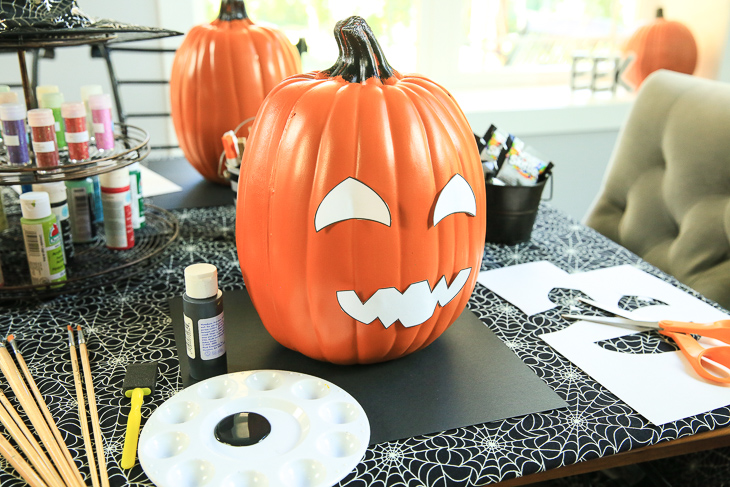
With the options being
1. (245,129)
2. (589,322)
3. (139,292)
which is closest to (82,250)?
(139,292)

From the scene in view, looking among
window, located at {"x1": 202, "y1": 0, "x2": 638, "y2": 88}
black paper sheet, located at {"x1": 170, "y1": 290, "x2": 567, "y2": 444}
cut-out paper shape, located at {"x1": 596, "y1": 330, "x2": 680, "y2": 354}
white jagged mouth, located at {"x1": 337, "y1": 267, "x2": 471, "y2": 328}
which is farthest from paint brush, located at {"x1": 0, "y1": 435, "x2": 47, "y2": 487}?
window, located at {"x1": 202, "y1": 0, "x2": 638, "y2": 88}

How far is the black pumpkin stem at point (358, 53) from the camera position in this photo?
0.66 m

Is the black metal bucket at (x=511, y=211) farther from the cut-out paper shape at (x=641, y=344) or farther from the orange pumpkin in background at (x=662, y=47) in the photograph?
the orange pumpkin in background at (x=662, y=47)

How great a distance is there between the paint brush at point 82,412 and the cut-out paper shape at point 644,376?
0.55 m

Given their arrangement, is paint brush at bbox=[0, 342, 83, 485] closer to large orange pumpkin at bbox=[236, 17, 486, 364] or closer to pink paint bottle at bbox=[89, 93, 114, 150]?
large orange pumpkin at bbox=[236, 17, 486, 364]

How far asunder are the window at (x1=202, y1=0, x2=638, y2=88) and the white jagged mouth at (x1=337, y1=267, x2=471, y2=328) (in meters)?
1.50

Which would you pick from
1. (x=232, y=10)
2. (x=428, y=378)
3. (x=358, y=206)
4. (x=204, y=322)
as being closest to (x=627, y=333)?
(x=428, y=378)

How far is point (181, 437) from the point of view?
593 mm

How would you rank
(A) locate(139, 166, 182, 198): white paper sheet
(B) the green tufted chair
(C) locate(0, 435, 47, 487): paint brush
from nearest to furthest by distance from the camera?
(C) locate(0, 435, 47, 487): paint brush < (B) the green tufted chair < (A) locate(139, 166, 182, 198): white paper sheet

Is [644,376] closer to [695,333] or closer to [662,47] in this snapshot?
[695,333]

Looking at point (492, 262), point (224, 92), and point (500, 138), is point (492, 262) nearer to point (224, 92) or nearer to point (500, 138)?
point (500, 138)

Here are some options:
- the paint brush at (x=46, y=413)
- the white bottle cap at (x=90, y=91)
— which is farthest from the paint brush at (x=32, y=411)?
the white bottle cap at (x=90, y=91)

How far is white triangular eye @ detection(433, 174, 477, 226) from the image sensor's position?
2.15 ft

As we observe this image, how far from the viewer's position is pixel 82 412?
2.09ft
